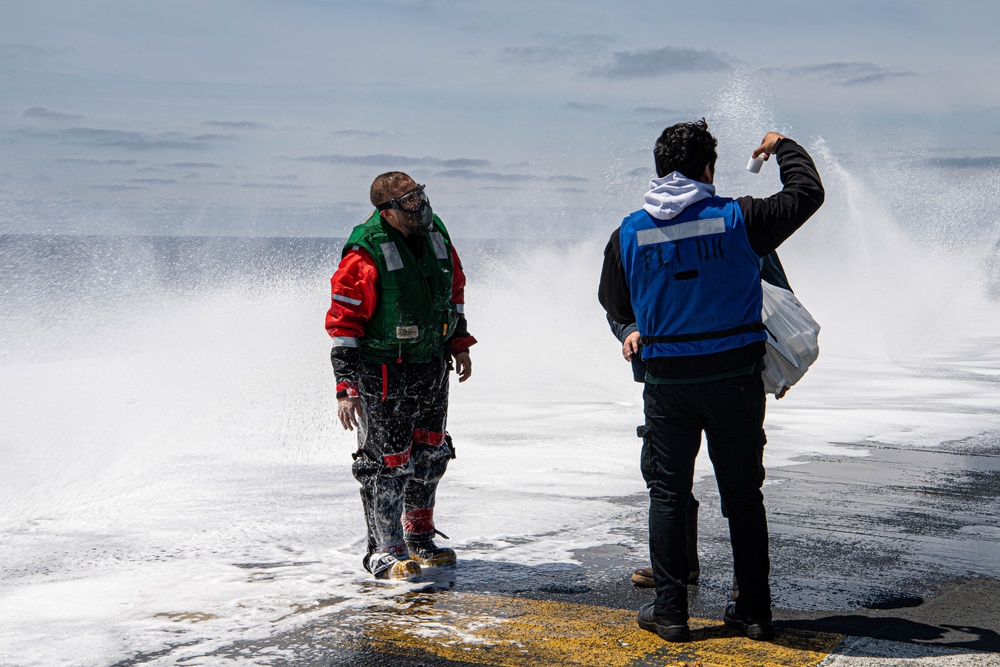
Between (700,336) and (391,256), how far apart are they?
5.21ft

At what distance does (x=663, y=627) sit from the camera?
4.05 meters

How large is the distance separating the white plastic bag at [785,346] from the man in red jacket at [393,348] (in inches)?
59.4

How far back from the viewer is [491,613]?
14.5ft

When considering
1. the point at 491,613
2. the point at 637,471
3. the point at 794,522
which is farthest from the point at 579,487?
the point at 491,613

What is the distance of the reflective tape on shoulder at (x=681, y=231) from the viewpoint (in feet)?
12.9

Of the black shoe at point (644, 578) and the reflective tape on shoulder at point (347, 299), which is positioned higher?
the reflective tape on shoulder at point (347, 299)

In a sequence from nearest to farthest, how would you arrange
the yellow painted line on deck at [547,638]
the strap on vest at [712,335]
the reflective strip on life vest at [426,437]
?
the yellow painted line on deck at [547,638] → the strap on vest at [712,335] → the reflective strip on life vest at [426,437]

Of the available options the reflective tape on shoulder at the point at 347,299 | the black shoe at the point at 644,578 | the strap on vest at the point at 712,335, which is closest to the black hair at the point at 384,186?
the reflective tape on shoulder at the point at 347,299

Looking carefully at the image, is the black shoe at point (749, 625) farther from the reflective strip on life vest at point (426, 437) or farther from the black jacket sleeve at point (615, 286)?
the reflective strip on life vest at point (426, 437)

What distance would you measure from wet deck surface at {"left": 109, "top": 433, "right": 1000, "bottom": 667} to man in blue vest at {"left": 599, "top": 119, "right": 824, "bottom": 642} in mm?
242

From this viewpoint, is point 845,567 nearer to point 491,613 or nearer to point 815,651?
point 815,651

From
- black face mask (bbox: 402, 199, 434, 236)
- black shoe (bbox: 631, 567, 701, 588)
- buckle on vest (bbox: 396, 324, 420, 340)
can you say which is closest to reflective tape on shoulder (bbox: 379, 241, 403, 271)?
black face mask (bbox: 402, 199, 434, 236)

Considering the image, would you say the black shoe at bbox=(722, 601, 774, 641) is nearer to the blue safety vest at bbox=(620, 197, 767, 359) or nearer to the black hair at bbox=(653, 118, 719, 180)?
the blue safety vest at bbox=(620, 197, 767, 359)

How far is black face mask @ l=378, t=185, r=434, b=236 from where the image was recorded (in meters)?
4.95
